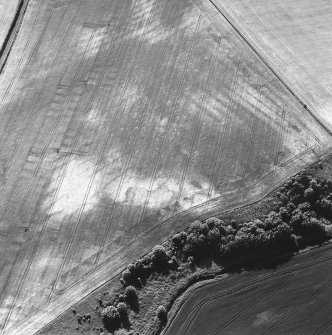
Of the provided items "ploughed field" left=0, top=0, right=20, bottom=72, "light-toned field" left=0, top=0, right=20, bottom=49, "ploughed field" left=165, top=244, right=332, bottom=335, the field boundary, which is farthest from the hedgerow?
"light-toned field" left=0, top=0, right=20, bottom=49

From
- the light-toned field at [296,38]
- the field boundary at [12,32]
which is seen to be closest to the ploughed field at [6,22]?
the field boundary at [12,32]

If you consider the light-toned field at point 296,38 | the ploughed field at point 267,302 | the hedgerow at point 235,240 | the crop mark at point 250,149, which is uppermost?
the light-toned field at point 296,38

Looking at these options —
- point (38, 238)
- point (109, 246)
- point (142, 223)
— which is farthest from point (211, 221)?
point (38, 238)

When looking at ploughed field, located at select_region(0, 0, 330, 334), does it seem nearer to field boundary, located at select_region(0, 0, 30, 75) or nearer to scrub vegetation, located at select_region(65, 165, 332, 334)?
field boundary, located at select_region(0, 0, 30, 75)

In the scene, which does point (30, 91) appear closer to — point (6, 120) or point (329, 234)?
point (6, 120)

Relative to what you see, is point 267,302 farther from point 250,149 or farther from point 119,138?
point 119,138

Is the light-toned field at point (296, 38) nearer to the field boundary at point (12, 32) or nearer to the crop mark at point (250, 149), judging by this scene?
the crop mark at point (250, 149)

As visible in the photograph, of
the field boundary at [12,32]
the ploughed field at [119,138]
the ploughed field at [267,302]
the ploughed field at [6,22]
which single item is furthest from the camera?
the ploughed field at [6,22]
